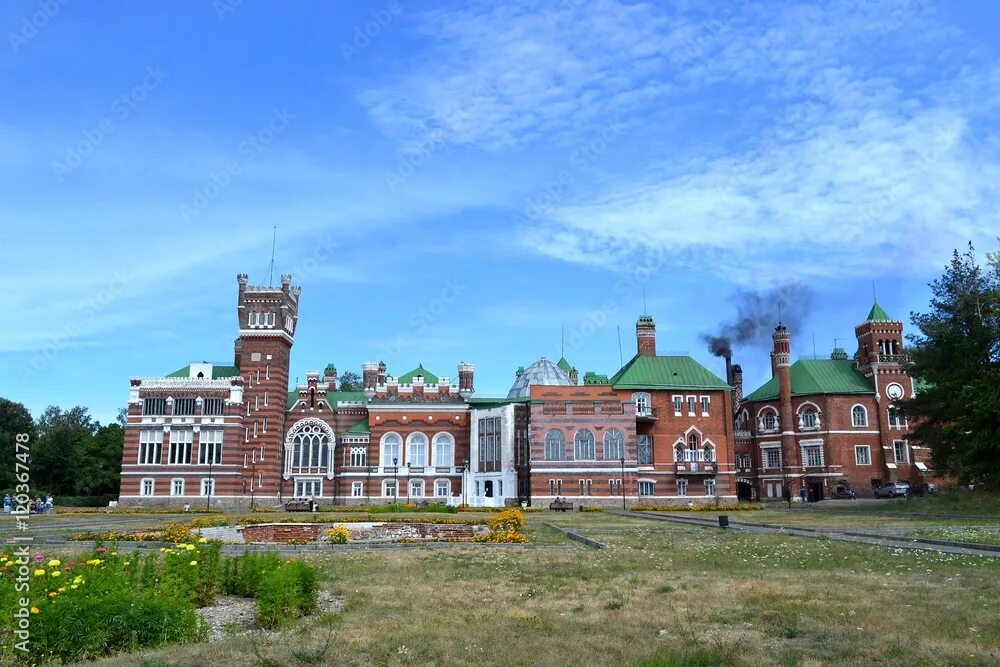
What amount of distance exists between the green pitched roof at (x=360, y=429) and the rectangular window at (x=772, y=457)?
39.2 m

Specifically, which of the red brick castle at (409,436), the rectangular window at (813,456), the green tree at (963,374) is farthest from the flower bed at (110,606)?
the rectangular window at (813,456)

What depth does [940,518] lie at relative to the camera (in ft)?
128

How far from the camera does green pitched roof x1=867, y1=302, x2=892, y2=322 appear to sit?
7900 centimetres

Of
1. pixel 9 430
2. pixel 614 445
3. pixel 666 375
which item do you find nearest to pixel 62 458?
pixel 9 430

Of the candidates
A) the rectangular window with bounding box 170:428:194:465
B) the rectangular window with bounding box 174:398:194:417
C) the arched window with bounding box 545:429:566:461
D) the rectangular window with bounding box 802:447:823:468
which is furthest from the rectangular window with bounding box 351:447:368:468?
the rectangular window with bounding box 802:447:823:468

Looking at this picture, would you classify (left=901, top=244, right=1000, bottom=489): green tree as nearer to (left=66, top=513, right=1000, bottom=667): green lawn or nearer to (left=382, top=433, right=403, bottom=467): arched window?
(left=66, top=513, right=1000, bottom=667): green lawn

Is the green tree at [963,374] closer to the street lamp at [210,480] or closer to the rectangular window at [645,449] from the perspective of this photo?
the rectangular window at [645,449]

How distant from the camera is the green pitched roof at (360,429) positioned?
74.2 m

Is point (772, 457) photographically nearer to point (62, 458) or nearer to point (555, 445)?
point (555, 445)

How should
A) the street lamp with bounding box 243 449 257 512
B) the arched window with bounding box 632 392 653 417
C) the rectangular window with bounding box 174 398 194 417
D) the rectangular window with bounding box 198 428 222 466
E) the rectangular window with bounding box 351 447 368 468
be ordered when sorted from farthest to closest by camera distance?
the rectangular window with bounding box 351 447 368 468
the arched window with bounding box 632 392 653 417
the rectangular window with bounding box 174 398 194 417
the street lamp with bounding box 243 449 257 512
the rectangular window with bounding box 198 428 222 466

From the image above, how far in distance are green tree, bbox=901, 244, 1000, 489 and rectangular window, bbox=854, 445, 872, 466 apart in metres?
19.4

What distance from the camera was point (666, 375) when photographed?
7519 cm

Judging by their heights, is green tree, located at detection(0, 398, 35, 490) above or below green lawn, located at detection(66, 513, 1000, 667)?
above

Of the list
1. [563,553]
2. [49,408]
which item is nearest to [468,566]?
[563,553]
